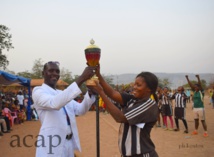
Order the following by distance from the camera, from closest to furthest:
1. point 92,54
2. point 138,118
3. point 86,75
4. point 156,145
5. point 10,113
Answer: point 138,118 < point 86,75 < point 92,54 < point 156,145 < point 10,113

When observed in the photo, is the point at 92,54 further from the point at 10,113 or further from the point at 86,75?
the point at 10,113

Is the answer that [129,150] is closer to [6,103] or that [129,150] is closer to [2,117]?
[2,117]

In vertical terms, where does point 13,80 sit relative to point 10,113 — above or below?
above

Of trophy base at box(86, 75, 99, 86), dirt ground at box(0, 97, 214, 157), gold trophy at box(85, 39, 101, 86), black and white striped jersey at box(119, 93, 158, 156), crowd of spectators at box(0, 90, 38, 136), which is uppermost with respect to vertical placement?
gold trophy at box(85, 39, 101, 86)

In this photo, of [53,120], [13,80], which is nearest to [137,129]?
[53,120]

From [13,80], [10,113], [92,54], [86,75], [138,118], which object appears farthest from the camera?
[10,113]

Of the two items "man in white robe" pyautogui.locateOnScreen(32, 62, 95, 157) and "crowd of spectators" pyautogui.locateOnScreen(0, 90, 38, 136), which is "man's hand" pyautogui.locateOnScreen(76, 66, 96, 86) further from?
"crowd of spectators" pyautogui.locateOnScreen(0, 90, 38, 136)

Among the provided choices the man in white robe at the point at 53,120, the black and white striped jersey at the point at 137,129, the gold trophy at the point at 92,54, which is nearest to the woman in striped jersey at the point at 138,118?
the black and white striped jersey at the point at 137,129

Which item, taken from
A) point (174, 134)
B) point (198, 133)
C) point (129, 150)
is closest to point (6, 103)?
point (174, 134)

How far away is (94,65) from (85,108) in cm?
69

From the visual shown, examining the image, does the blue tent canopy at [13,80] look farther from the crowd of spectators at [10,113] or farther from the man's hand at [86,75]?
the man's hand at [86,75]

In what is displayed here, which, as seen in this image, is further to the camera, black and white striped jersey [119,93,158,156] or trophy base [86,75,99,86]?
trophy base [86,75,99,86]

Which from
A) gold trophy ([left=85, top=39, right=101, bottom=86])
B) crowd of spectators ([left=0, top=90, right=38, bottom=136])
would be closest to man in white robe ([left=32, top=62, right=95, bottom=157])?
gold trophy ([left=85, top=39, right=101, bottom=86])

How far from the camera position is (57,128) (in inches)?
106
